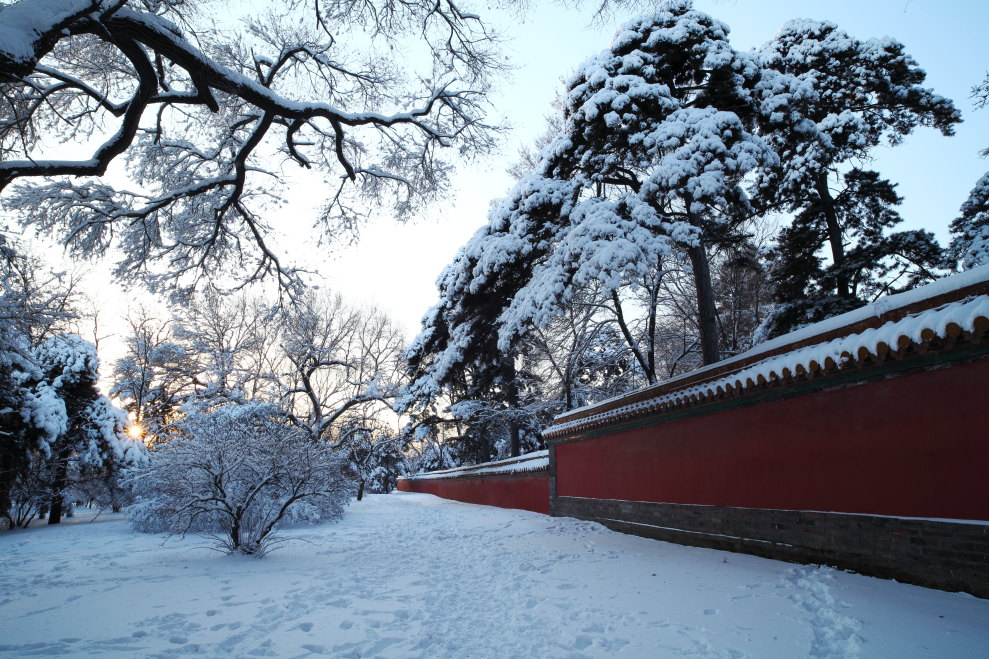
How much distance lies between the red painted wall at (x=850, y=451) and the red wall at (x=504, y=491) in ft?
18.1

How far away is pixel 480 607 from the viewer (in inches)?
A: 184

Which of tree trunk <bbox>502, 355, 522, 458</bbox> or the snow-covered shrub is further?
tree trunk <bbox>502, 355, 522, 458</bbox>

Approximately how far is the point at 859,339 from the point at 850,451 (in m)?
1.11

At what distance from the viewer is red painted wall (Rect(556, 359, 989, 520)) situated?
4.07 metres

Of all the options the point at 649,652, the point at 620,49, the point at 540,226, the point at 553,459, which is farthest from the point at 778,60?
the point at 649,652

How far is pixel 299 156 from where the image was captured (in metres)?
9.97

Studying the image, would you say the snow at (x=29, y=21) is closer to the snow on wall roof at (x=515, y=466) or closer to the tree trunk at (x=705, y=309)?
the tree trunk at (x=705, y=309)

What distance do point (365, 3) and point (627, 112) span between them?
472 cm

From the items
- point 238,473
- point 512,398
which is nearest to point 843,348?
point 238,473

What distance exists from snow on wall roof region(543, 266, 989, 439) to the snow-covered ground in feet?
6.58

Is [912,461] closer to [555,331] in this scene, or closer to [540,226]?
[540,226]

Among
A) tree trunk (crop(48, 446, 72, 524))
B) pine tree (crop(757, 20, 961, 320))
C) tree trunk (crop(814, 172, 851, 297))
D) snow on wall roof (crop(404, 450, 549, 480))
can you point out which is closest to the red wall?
snow on wall roof (crop(404, 450, 549, 480))

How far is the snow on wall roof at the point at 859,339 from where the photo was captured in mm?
4074

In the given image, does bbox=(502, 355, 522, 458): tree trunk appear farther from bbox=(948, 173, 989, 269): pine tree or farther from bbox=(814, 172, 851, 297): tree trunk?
bbox=(948, 173, 989, 269): pine tree
